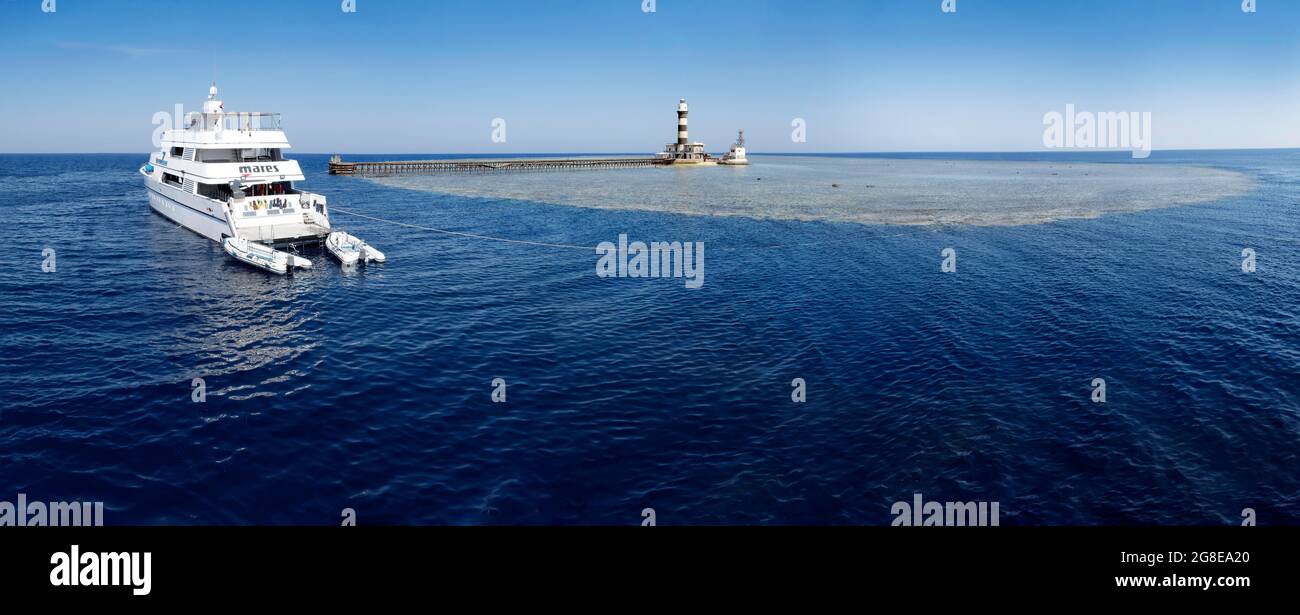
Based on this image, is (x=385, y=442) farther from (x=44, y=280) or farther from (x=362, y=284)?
(x=44, y=280)

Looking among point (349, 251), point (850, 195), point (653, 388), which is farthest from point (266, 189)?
point (850, 195)

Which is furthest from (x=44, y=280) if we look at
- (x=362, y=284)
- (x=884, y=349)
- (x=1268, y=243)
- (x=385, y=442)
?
(x=1268, y=243)

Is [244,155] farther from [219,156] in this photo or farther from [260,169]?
[260,169]

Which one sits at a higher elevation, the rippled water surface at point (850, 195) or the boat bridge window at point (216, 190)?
the rippled water surface at point (850, 195)

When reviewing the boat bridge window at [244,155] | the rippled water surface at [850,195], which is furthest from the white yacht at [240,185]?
the rippled water surface at [850,195]

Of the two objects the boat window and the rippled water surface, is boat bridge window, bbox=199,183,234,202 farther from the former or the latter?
the rippled water surface

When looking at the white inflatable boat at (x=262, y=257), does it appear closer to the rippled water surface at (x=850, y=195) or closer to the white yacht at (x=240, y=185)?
the white yacht at (x=240, y=185)
